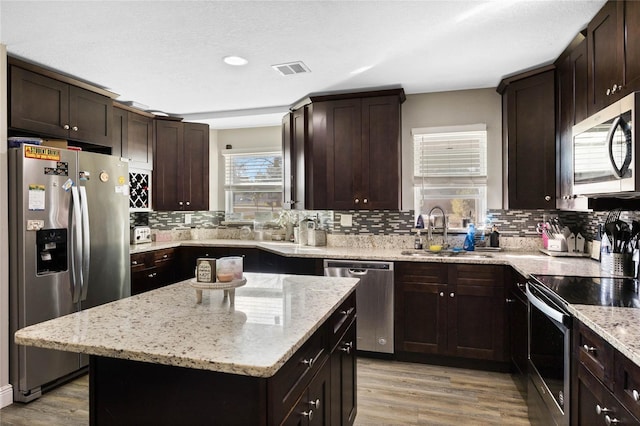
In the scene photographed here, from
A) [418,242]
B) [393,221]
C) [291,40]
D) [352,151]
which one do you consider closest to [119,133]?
[291,40]

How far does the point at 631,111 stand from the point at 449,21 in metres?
1.20

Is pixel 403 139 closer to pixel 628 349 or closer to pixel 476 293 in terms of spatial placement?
pixel 476 293

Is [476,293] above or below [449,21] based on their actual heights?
below

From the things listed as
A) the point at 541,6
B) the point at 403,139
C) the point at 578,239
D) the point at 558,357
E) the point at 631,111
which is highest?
the point at 541,6

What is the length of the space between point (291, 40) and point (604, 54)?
6.33 ft

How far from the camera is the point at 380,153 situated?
149 inches

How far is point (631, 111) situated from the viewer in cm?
165

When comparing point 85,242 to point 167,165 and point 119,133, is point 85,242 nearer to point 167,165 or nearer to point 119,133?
point 119,133

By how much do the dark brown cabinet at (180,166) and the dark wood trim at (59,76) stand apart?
36.4 inches

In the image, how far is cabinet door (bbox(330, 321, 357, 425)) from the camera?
184 cm

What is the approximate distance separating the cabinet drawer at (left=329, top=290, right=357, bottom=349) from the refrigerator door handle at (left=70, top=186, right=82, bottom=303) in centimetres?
218

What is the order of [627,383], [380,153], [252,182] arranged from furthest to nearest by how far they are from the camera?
[252,182] → [380,153] → [627,383]

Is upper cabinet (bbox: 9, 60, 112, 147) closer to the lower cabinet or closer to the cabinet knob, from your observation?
the cabinet knob

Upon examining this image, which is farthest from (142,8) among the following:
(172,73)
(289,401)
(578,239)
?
(578,239)
